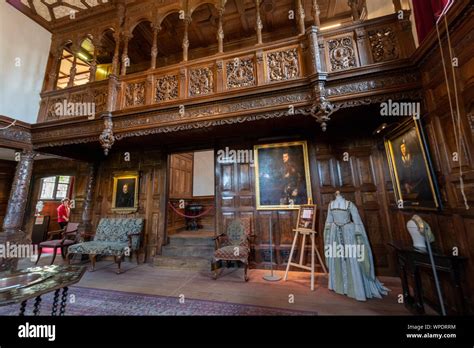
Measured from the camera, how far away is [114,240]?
475 centimetres

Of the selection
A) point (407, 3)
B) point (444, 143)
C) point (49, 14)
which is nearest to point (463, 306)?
point (444, 143)

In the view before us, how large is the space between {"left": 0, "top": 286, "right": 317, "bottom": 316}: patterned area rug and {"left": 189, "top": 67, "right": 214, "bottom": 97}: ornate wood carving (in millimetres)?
Result: 3316

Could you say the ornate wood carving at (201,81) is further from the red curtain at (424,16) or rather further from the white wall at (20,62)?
the white wall at (20,62)

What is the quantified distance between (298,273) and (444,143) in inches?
119

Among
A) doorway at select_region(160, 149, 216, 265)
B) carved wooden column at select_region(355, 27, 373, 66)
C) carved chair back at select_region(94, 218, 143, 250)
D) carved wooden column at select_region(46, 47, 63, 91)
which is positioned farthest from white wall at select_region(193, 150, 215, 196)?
carved wooden column at select_region(355, 27, 373, 66)

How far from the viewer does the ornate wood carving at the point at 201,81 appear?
11.7 feet

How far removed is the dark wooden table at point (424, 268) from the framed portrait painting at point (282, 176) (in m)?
1.87

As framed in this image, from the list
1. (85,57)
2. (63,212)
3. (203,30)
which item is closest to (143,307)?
(63,212)

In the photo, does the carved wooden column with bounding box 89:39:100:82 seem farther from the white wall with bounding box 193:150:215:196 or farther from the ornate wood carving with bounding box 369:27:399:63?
the ornate wood carving with bounding box 369:27:399:63

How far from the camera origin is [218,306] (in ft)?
8.64

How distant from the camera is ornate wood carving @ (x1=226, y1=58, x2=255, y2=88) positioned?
11.1 ft

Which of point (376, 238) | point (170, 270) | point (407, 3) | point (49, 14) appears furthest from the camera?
point (49, 14)

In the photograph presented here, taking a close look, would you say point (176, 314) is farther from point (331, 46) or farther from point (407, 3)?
point (407, 3)

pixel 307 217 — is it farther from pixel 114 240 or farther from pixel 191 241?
pixel 114 240
